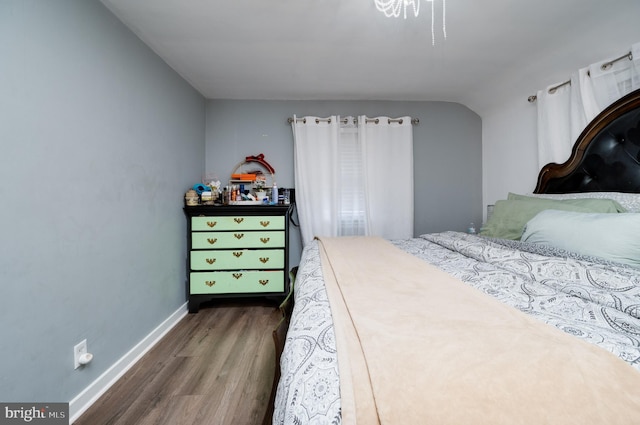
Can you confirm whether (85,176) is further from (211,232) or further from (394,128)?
(394,128)

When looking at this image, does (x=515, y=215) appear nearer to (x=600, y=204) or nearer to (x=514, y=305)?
(x=600, y=204)

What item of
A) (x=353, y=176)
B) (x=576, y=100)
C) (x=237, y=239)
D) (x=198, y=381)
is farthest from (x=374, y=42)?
(x=198, y=381)

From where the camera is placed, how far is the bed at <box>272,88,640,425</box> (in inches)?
18.4

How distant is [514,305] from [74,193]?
1969 millimetres

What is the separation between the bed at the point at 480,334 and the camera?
468 millimetres

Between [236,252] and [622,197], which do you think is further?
[236,252]

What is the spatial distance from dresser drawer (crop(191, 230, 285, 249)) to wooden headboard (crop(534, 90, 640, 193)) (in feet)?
7.83

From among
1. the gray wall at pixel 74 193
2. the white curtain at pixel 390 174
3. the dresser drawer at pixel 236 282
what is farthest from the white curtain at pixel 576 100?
the gray wall at pixel 74 193

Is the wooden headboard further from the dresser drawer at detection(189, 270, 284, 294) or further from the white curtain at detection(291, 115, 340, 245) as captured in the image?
the dresser drawer at detection(189, 270, 284, 294)

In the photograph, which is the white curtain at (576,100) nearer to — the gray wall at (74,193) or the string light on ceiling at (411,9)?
the string light on ceiling at (411,9)

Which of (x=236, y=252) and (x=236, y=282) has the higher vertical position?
(x=236, y=252)

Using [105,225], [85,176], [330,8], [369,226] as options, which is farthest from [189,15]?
[369,226]

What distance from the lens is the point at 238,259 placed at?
256cm

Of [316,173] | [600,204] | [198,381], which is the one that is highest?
[316,173]
